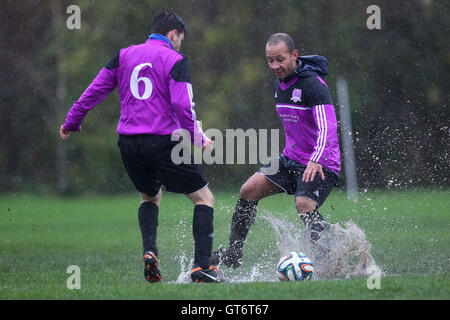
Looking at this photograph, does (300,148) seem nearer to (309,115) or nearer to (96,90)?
(309,115)

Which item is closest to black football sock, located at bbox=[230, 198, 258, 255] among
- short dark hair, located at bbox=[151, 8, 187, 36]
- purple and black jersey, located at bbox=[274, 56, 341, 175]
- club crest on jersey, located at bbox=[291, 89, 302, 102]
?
purple and black jersey, located at bbox=[274, 56, 341, 175]

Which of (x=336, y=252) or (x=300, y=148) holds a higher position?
(x=300, y=148)

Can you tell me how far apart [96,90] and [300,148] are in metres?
1.63

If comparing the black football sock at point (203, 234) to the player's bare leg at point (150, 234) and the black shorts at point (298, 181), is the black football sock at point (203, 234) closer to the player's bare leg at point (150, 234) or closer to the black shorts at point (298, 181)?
the player's bare leg at point (150, 234)

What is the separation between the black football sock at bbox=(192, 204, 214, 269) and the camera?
4852mm

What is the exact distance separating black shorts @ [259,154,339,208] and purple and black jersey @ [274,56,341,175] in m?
0.05

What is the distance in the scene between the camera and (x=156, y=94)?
479 cm

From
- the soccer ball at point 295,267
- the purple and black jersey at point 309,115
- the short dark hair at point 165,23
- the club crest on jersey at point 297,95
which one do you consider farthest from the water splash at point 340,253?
the short dark hair at point 165,23

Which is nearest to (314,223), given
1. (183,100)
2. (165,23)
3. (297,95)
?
(297,95)

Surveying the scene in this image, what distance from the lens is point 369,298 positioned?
394cm

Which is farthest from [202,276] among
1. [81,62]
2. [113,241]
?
[81,62]

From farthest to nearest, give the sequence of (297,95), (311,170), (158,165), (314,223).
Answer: (297,95) < (314,223) < (311,170) < (158,165)

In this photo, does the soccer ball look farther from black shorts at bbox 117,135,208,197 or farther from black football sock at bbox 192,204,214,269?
black shorts at bbox 117,135,208,197
